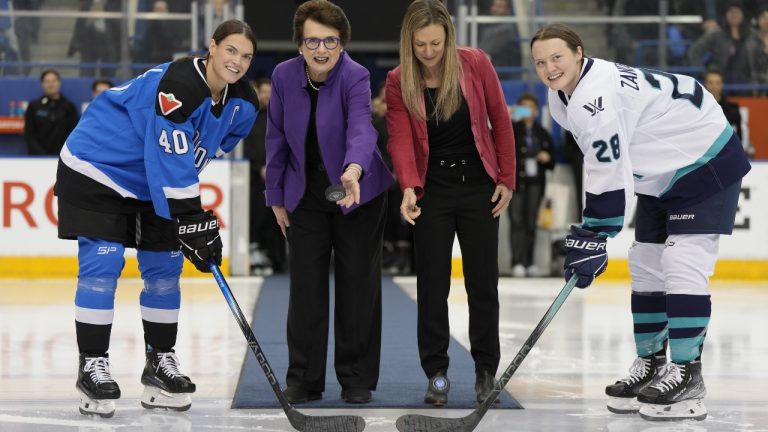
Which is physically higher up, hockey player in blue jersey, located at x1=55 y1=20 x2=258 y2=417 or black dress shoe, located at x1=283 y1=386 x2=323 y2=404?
hockey player in blue jersey, located at x1=55 y1=20 x2=258 y2=417

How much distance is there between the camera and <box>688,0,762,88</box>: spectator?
1011 centimetres

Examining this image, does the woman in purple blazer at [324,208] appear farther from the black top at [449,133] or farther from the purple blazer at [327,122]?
the black top at [449,133]

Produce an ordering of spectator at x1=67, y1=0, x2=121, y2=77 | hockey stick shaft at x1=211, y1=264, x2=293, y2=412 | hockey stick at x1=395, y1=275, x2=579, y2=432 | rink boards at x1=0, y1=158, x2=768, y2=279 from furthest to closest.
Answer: spectator at x1=67, y1=0, x2=121, y2=77
rink boards at x1=0, y1=158, x2=768, y2=279
hockey stick shaft at x1=211, y1=264, x2=293, y2=412
hockey stick at x1=395, y1=275, x2=579, y2=432

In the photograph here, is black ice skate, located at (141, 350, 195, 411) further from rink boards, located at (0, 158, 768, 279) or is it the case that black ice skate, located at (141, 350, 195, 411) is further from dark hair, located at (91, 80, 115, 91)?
dark hair, located at (91, 80, 115, 91)

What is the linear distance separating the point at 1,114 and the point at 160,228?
6.61 meters

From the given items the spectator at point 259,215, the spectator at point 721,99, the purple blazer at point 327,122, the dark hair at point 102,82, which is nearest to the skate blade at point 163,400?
the purple blazer at point 327,122

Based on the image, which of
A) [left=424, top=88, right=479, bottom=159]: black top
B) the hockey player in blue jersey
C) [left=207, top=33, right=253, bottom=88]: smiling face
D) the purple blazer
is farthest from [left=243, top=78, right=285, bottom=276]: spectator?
[left=207, top=33, right=253, bottom=88]: smiling face

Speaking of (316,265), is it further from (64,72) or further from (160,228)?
(64,72)

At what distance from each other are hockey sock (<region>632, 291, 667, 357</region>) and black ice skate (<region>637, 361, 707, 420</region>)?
0.24m

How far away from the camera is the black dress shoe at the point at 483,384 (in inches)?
159

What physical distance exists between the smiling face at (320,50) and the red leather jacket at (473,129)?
233 mm

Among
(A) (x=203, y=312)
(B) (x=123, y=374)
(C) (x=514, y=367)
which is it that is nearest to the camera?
(C) (x=514, y=367)

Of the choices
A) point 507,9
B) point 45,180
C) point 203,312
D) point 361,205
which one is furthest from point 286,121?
point 507,9

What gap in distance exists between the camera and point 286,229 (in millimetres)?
4273
